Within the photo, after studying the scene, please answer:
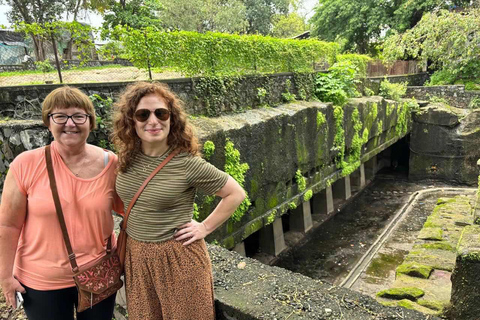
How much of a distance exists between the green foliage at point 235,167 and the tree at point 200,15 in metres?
24.6

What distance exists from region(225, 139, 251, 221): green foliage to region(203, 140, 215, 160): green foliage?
0.48 m

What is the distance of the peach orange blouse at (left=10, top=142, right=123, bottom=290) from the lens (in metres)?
1.87

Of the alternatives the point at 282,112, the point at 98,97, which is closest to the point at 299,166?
the point at 282,112

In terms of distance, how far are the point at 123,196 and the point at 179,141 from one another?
1.47 feet

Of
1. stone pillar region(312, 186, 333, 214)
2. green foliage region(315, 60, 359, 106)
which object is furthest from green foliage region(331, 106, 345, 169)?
stone pillar region(312, 186, 333, 214)

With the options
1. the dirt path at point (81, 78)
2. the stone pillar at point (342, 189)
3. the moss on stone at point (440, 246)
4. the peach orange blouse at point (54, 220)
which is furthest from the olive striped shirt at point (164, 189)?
the stone pillar at point (342, 189)

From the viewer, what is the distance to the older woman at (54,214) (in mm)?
1866

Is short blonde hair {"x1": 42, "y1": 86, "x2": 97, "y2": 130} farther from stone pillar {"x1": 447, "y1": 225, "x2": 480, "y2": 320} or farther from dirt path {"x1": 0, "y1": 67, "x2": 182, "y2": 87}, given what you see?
dirt path {"x1": 0, "y1": 67, "x2": 182, "y2": 87}

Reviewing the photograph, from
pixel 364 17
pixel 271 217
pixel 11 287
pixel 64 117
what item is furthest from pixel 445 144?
pixel 11 287

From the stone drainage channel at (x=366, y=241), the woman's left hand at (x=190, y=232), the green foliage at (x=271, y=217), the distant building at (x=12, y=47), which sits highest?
the distant building at (x=12, y=47)

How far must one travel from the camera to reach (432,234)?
7402 mm

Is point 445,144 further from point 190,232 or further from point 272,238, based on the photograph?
point 190,232

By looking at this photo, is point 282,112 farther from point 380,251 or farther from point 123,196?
point 123,196

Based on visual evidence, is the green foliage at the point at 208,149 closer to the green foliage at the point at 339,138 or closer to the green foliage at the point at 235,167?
the green foliage at the point at 235,167
